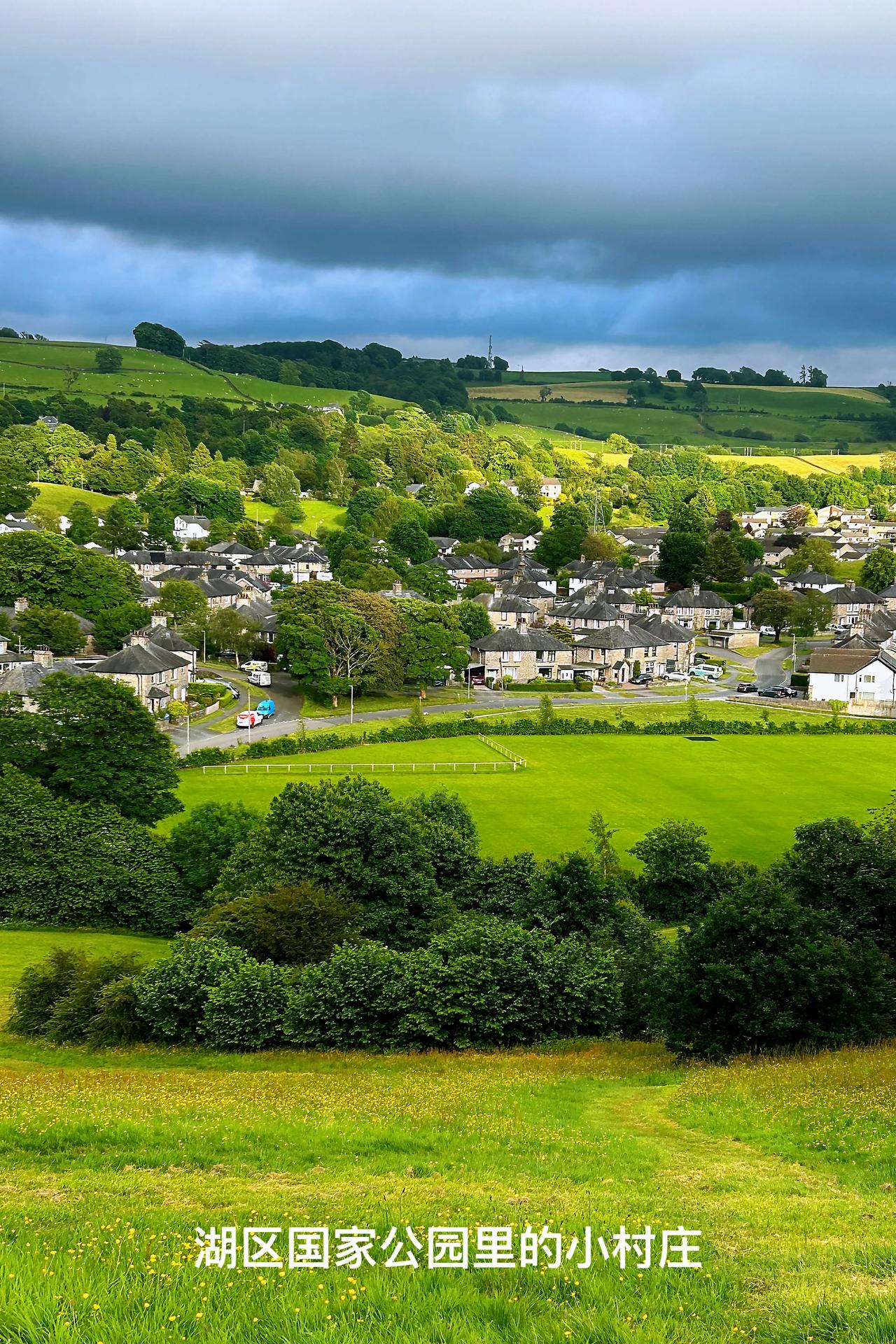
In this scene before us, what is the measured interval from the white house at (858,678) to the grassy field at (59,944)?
6044 cm

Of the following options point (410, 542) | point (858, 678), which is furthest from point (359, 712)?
point (410, 542)

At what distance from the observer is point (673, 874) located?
36.9m

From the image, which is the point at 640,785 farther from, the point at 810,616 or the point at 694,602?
the point at 694,602

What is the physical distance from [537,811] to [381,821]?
65.0ft

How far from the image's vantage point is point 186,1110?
608 inches

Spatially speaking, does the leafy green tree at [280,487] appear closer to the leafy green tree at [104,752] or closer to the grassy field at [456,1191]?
the leafy green tree at [104,752]

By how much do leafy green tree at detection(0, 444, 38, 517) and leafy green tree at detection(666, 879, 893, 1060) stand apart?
393 ft

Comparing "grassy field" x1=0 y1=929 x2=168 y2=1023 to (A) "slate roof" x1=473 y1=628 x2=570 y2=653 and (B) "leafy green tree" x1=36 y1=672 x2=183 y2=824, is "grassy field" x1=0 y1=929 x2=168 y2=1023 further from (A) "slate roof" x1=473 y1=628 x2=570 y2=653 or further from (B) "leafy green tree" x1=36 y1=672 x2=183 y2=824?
(A) "slate roof" x1=473 y1=628 x2=570 y2=653

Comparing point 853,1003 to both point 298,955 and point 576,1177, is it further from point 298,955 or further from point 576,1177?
point 298,955

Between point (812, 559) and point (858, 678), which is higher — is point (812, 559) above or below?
above

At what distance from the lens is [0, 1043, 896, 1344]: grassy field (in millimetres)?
7305

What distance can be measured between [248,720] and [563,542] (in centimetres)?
7814

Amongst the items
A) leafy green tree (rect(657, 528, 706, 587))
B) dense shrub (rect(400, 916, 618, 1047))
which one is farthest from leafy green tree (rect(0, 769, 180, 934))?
leafy green tree (rect(657, 528, 706, 587))

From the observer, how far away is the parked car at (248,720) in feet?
222
